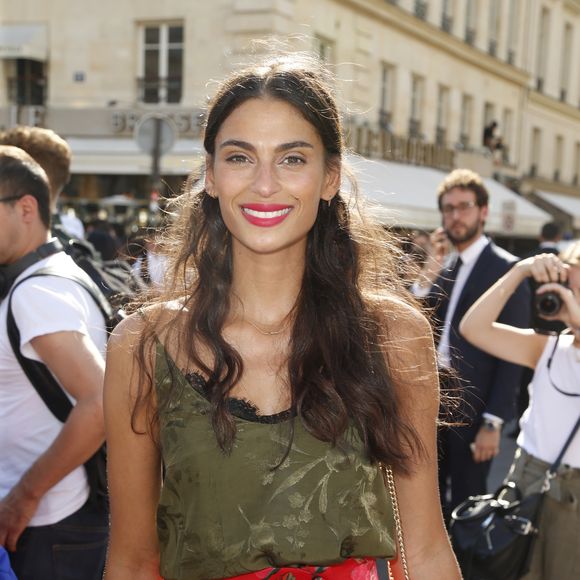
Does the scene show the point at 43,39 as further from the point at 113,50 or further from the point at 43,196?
the point at 43,196

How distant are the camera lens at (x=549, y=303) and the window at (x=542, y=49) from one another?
105 ft

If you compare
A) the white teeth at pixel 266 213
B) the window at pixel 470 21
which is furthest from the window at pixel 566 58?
the white teeth at pixel 266 213

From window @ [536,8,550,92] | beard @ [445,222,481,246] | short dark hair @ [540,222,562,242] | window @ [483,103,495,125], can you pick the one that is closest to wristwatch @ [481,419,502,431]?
beard @ [445,222,481,246]

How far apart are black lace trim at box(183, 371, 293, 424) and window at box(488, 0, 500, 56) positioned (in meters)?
28.5

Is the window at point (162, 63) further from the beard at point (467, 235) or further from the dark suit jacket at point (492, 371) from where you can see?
the dark suit jacket at point (492, 371)

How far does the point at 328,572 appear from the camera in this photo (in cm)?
210

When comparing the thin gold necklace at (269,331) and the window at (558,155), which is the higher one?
the window at (558,155)

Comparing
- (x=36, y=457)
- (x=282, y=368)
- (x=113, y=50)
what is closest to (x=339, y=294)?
(x=282, y=368)

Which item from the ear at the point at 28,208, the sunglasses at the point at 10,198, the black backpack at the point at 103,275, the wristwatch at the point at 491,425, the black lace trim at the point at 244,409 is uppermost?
the sunglasses at the point at 10,198

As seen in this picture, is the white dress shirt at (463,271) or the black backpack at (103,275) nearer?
the black backpack at (103,275)

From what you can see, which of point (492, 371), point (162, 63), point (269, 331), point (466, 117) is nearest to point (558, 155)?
point (466, 117)

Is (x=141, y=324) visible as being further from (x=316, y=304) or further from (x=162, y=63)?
(x=162, y=63)

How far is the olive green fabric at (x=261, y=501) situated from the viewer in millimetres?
2039

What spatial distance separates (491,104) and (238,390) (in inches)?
1108
